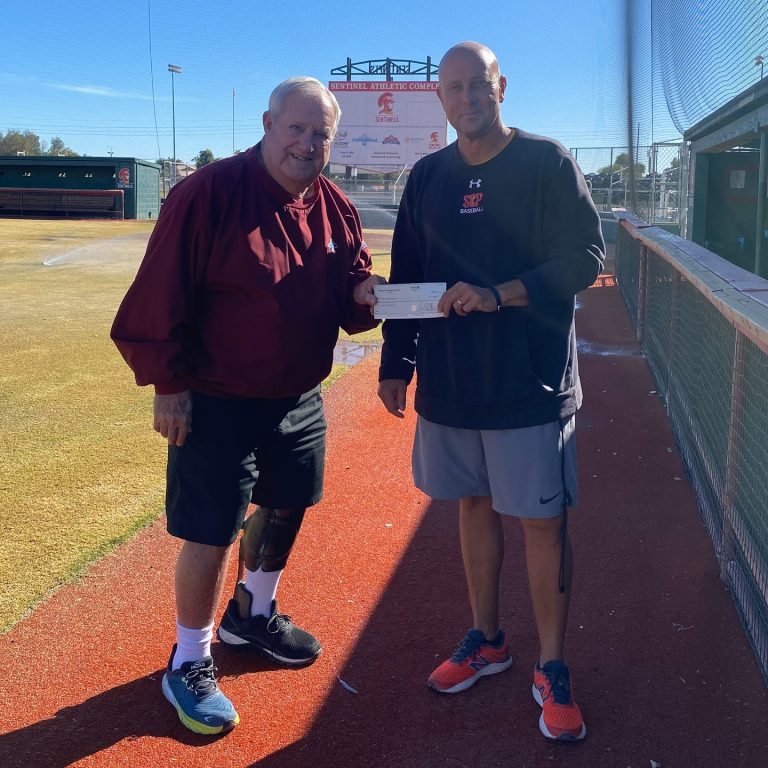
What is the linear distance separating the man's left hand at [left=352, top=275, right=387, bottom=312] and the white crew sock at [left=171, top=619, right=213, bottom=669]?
4.04 ft

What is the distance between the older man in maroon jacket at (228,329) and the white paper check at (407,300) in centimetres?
6

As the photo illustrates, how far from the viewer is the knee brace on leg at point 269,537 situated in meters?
3.26

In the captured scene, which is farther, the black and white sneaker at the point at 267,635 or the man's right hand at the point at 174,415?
the black and white sneaker at the point at 267,635

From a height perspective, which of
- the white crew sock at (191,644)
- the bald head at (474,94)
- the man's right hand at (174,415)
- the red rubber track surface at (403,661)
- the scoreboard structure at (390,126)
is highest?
the scoreboard structure at (390,126)

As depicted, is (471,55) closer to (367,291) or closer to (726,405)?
(367,291)

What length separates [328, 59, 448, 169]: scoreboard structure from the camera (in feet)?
179

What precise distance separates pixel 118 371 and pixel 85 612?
5.03 metres

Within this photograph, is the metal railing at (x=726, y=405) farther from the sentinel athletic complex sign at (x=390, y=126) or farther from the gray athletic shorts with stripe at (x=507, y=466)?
the sentinel athletic complex sign at (x=390, y=126)

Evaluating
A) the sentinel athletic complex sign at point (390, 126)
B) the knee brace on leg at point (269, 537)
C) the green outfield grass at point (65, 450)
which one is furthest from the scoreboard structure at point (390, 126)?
the knee brace on leg at point (269, 537)

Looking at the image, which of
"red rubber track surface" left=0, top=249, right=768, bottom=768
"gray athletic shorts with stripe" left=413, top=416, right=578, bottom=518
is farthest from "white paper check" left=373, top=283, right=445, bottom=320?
"red rubber track surface" left=0, top=249, right=768, bottom=768

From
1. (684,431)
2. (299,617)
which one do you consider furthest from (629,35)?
(299,617)

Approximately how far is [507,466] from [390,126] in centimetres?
5446

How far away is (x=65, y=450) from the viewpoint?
576cm

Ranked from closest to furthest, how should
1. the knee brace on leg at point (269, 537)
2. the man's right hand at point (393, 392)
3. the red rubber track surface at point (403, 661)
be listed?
the red rubber track surface at point (403, 661)
the man's right hand at point (393, 392)
the knee brace on leg at point (269, 537)
